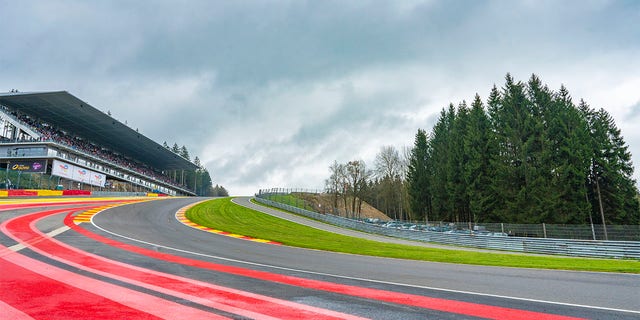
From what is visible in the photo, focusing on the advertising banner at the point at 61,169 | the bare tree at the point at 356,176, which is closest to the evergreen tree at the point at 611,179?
the bare tree at the point at 356,176

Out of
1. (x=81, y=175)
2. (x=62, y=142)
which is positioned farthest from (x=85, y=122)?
(x=81, y=175)

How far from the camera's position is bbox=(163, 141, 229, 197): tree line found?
414 feet

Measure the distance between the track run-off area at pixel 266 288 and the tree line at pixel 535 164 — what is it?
25.1 meters

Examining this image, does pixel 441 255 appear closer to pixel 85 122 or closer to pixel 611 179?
pixel 611 179

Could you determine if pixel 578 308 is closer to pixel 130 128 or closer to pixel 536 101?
pixel 536 101

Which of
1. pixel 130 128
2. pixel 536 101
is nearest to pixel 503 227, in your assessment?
pixel 536 101

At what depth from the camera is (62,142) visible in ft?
181

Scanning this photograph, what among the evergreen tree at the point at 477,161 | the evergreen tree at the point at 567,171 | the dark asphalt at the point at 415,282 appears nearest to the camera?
the dark asphalt at the point at 415,282

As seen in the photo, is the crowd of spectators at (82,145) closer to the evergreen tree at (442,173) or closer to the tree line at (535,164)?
the evergreen tree at (442,173)

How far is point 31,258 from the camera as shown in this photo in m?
8.96

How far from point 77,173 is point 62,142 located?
557 cm

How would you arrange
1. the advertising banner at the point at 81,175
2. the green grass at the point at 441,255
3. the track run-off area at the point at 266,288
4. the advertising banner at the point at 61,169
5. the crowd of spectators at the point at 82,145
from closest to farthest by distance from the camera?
the track run-off area at the point at 266,288 → the green grass at the point at 441,255 → the advertising banner at the point at 61,169 → the crowd of spectators at the point at 82,145 → the advertising banner at the point at 81,175

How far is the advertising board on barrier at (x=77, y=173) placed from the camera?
5253 centimetres

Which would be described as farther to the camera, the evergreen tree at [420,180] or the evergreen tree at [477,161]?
the evergreen tree at [420,180]
